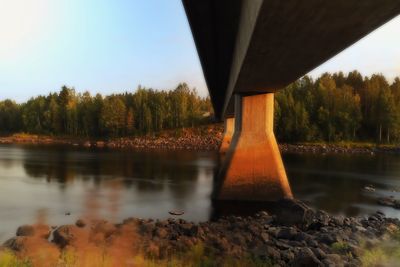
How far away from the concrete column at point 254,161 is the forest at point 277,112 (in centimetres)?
6295

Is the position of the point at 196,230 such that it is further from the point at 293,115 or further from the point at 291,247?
the point at 293,115

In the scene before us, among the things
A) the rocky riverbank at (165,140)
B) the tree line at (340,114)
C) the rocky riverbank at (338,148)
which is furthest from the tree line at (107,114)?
the rocky riverbank at (338,148)

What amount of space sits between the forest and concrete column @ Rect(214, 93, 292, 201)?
62.9 meters

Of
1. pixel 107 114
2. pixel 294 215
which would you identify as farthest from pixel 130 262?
pixel 107 114

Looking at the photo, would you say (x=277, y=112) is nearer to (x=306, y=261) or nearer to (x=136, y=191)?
(x=136, y=191)

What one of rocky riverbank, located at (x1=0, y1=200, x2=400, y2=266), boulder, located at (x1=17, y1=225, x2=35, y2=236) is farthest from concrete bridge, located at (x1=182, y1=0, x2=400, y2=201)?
boulder, located at (x1=17, y1=225, x2=35, y2=236)

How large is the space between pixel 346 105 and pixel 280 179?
71423mm

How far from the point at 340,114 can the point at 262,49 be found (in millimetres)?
75457

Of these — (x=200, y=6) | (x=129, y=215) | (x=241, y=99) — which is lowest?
(x=129, y=215)

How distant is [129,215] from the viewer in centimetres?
1886

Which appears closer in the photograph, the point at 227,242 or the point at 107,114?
the point at 227,242

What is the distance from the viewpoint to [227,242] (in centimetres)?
1200

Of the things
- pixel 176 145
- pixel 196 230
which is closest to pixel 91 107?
pixel 176 145

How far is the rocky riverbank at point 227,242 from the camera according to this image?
871 centimetres
